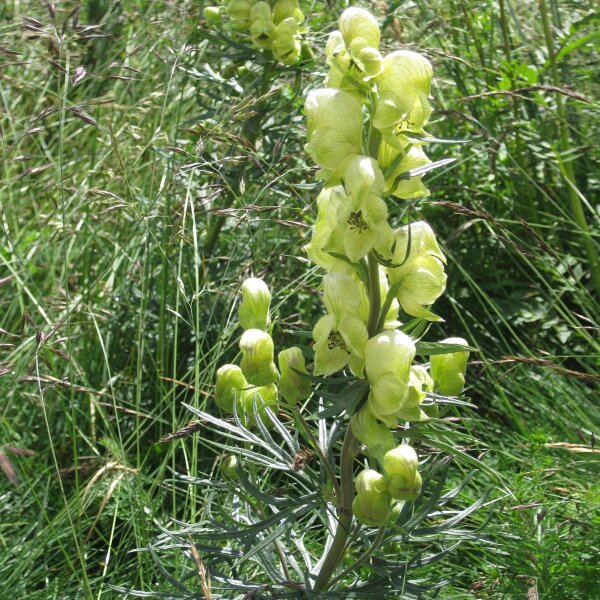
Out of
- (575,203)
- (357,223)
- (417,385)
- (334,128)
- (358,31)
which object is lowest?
(575,203)

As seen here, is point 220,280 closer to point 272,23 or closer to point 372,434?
point 272,23

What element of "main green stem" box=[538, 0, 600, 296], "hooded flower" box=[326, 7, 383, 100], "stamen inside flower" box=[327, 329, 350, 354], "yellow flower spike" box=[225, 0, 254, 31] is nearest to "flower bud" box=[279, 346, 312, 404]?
"stamen inside flower" box=[327, 329, 350, 354]

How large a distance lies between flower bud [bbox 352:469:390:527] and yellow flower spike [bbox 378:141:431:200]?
432mm

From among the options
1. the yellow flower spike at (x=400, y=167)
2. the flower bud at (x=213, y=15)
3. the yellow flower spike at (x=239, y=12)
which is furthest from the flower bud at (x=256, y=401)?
the flower bud at (x=213, y=15)

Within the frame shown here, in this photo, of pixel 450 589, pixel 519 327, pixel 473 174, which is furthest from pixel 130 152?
pixel 450 589

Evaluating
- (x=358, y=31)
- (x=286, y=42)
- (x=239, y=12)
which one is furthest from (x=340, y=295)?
(x=239, y=12)

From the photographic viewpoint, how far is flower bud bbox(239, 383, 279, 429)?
1.58m

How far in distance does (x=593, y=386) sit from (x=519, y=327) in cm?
31

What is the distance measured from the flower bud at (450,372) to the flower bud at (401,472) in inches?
7.8

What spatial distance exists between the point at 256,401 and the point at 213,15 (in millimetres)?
1600

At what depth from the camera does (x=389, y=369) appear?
1.29 m

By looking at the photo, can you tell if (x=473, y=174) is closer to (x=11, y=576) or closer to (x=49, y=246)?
(x=49, y=246)

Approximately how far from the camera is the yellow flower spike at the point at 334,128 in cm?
133

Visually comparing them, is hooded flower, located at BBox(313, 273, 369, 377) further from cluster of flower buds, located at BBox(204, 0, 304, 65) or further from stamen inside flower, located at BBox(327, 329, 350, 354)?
cluster of flower buds, located at BBox(204, 0, 304, 65)
